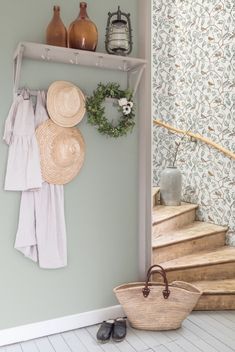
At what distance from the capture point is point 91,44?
91.0 inches

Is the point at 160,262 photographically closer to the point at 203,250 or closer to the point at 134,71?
the point at 203,250

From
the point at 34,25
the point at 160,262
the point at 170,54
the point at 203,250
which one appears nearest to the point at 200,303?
the point at 160,262

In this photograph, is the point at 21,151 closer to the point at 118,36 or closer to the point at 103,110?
the point at 103,110

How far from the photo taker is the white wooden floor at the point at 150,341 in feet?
7.43

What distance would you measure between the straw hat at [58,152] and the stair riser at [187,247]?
1.14 meters

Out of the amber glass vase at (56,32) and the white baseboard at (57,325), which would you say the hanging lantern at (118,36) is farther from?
the white baseboard at (57,325)

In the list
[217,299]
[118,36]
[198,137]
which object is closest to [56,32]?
[118,36]

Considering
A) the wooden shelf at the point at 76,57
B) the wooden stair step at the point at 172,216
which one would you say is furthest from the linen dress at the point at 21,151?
the wooden stair step at the point at 172,216

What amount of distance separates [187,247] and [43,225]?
59.9 inches

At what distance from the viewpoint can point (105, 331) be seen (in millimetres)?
2357

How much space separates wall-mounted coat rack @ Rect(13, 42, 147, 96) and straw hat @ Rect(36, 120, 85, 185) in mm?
277

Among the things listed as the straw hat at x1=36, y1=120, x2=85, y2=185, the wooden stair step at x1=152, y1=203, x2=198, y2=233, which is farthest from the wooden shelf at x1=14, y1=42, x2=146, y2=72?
the wooden stair step at x1=152, y1=203, x2=198, y2=233

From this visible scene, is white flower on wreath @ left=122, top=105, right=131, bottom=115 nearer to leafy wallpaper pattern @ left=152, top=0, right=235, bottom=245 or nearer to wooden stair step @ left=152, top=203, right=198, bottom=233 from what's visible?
wooden stair step @ left=152, top=203, right=198, bottom=233

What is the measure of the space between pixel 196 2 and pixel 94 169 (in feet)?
8.20
